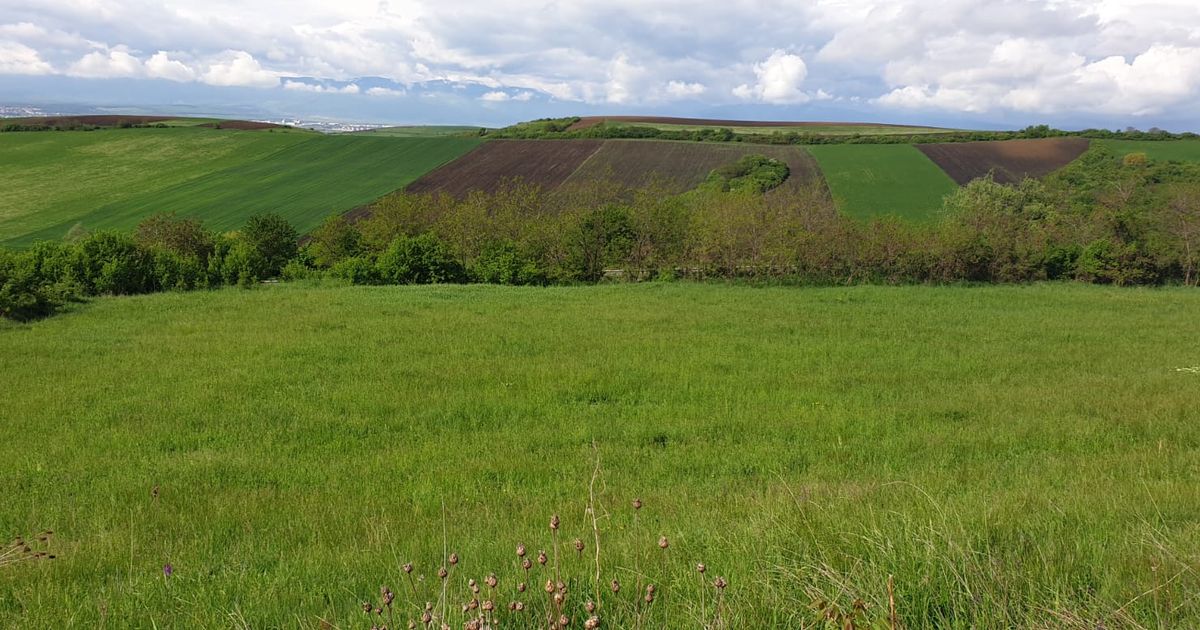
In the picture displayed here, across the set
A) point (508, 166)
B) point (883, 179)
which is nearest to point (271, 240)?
point (508, 166)

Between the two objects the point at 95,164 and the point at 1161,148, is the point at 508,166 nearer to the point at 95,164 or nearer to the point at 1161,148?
the point at 95,164

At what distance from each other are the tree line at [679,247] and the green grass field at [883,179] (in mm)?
16413

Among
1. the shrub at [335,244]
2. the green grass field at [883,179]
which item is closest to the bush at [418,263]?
the shrub at [335,244]

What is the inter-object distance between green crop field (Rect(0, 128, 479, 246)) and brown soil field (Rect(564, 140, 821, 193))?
17.9 m

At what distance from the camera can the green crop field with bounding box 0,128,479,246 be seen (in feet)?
184

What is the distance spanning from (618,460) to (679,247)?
1063 inches

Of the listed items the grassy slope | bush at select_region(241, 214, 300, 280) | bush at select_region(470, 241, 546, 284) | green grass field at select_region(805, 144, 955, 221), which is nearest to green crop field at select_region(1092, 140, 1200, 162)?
green grass field at select_region(805, 144, 955, 221)

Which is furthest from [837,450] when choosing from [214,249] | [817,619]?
[214,249]

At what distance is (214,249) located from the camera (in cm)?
3550

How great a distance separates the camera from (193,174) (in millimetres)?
69125

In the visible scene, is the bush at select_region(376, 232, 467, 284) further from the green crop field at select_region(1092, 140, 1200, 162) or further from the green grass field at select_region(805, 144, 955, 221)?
the green crop field at select_region(1092, 140, 1200, 162)

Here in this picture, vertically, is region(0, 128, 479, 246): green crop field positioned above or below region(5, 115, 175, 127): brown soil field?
below

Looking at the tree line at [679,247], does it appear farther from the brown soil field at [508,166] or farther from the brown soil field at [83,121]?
the brown soil field at [83,121]

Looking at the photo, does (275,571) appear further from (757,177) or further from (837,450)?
(757,177)
